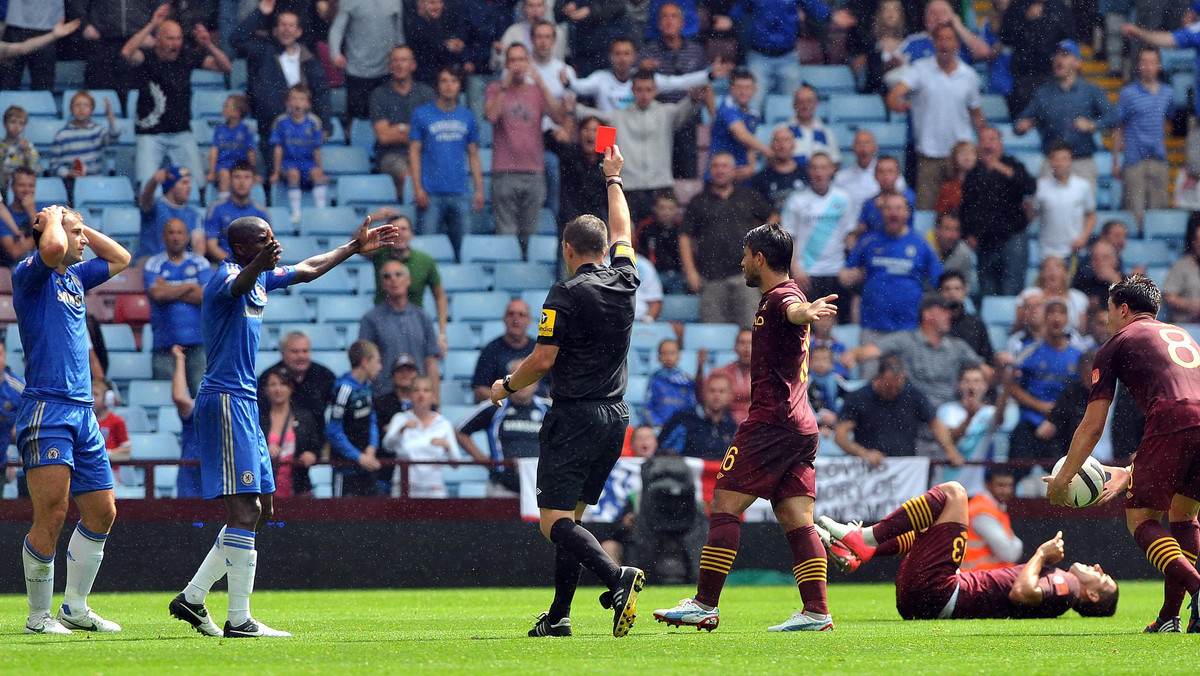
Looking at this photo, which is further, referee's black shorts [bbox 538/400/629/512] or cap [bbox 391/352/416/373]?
cap [bbox 391/352/416/373]

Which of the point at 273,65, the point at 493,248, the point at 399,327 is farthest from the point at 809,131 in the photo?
the point at 273,65

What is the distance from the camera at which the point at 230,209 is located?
14.7m

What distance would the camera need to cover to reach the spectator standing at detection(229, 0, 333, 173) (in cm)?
1584

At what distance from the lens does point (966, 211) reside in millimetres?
16297

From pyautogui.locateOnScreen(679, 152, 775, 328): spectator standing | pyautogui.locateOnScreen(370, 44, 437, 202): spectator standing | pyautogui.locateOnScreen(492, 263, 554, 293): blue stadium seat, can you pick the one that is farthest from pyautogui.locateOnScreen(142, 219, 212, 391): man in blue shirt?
pyautogui.locateOnScreen(679, 152, 775, 328): spectator standing

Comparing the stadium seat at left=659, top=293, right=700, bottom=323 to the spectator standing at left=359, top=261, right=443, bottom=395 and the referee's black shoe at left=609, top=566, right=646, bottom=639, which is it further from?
the referee's black shoe at left=609, top=566, right=646, bottom=639

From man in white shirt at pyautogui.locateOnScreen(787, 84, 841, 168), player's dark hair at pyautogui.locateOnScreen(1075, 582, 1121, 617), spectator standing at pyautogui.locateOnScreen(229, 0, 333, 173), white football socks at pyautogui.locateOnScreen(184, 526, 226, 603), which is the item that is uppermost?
spectator standing at pyautogui.locateOnScreen(229, 0, 333, 173)

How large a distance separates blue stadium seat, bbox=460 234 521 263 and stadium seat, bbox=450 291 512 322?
449mm

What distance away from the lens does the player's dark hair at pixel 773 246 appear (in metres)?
7.32

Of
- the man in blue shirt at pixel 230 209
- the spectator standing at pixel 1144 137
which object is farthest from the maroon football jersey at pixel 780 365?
the spectator standing at pixel 1144 137

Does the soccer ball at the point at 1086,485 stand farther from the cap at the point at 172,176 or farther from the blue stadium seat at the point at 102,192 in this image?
the blue stadium seat at the point at 102,192

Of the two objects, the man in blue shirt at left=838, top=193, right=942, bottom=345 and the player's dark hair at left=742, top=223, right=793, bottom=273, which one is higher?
the player's dark hair at left=742, top=223, right=793, bottom=273

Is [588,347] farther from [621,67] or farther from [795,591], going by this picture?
[621,67]

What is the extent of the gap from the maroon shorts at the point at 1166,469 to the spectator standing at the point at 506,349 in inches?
297
